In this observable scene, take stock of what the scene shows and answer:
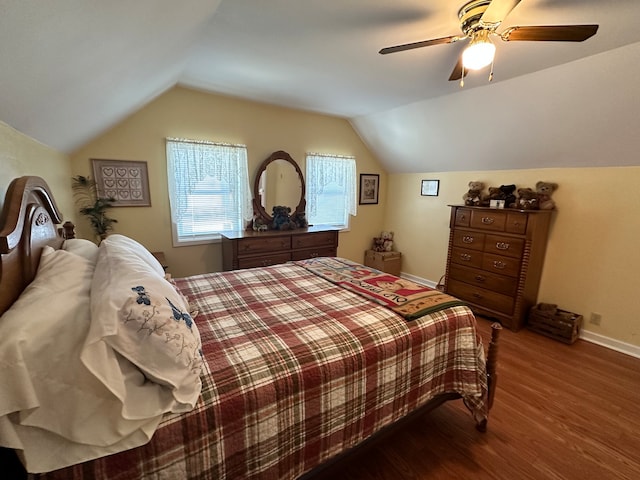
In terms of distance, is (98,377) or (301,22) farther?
(301,22)

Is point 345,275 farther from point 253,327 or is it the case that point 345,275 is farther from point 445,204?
point 445,204

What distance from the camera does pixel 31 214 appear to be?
4.00ft

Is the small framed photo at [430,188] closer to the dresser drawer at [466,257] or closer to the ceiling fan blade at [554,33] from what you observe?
the dresser drawer at [466,257]

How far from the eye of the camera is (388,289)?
75.5 inches

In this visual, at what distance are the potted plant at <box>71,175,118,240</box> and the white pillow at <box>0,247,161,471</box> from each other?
227 centimetres

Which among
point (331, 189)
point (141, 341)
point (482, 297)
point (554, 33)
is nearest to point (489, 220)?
point (482, 297)

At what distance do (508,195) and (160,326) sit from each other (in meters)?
3.62

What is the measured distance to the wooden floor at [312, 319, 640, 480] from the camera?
60.4 inches

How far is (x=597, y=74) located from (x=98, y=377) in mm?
3447

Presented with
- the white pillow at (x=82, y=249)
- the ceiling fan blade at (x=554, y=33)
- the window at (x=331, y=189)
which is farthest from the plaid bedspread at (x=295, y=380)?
the window at (x=331, y=189)

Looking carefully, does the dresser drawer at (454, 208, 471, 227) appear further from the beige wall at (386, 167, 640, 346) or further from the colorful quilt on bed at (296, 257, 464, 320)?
the colorful quilt on bed at (296, 257, 464, 320)

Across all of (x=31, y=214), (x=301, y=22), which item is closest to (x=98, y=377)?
(x=31, y=214)

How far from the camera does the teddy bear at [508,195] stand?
3.20 m

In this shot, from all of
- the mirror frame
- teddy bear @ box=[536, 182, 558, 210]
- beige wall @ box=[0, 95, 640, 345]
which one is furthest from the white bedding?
teddy bear @ box=[536, 182, 558, 210]
